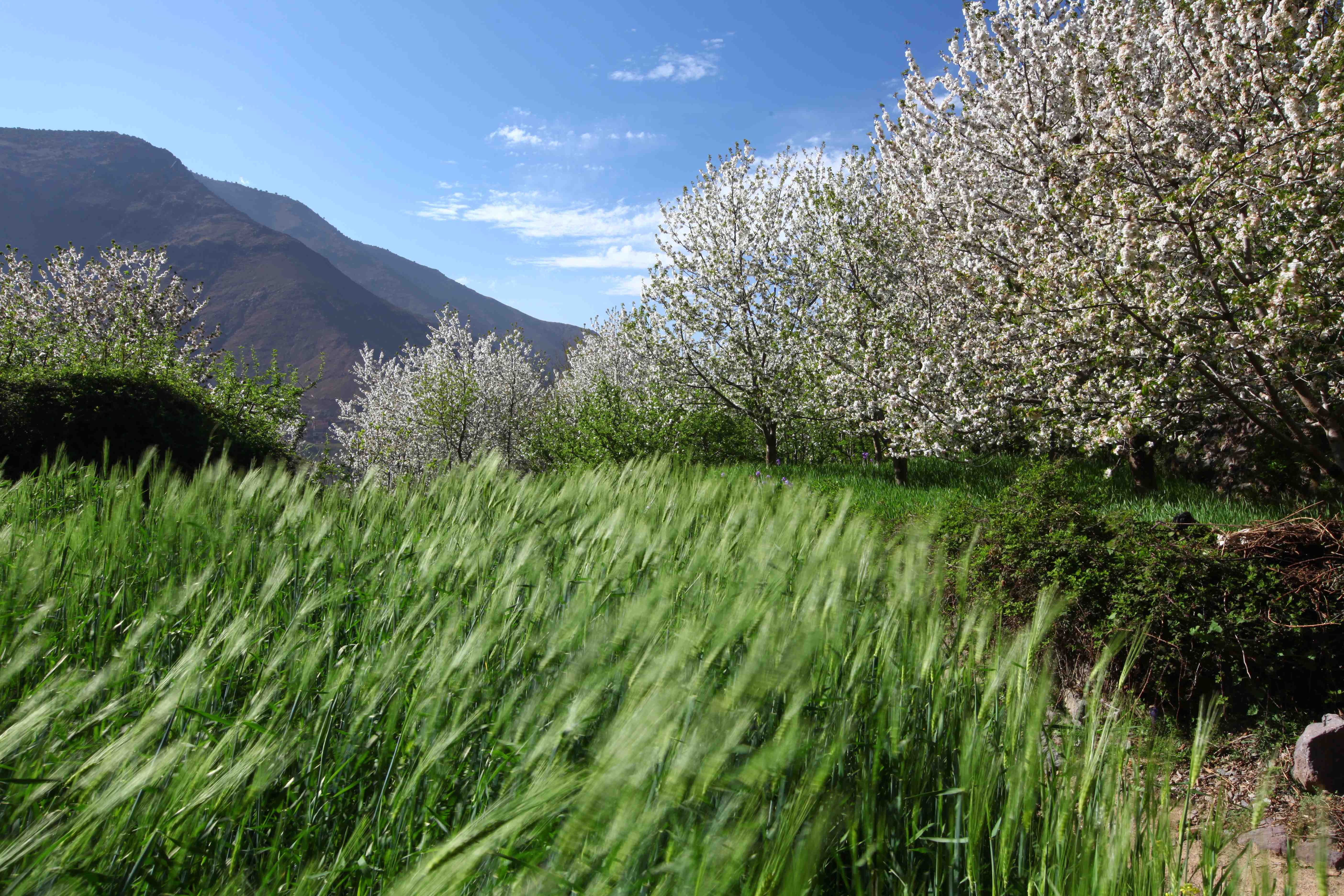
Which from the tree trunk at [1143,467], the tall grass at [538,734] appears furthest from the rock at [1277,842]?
the tree trunk at [1143,467]

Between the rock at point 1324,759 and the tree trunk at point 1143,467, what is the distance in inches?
188

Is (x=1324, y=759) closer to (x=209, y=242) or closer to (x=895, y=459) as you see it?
(x=895, y=459)

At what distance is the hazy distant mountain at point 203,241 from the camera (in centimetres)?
10788

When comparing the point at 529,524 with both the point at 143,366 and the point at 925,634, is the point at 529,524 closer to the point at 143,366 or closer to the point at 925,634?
the point at 925,634

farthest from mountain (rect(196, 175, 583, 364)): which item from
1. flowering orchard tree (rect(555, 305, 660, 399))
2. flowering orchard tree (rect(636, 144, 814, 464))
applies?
flowering orchard tree (rect(636, 144, 814, 464))

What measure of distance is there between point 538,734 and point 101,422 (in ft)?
24.4

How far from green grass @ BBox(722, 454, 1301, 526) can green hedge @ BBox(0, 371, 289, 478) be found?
5579 mm

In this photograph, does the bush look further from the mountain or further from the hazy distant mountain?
the mountain

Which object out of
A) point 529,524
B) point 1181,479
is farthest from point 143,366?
point 1181,479

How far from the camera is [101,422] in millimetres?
6746

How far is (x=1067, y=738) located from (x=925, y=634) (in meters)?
0.43

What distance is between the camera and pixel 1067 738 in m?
1.51

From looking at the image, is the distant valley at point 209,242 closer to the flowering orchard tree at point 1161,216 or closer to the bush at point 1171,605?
the flowering orchard tree at point 1161,216

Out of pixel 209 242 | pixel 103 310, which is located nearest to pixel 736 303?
pixel 103 310
